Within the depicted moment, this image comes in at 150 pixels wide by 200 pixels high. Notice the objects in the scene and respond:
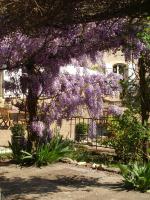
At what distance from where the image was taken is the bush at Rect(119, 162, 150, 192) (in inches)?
368

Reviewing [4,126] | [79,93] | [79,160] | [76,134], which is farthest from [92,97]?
[4,126]

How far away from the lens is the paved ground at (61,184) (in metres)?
8.98

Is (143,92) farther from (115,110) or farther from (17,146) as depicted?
(17,146)

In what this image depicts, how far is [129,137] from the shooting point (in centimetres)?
1070

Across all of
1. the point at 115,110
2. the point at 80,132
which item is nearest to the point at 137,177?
the point at 115,110

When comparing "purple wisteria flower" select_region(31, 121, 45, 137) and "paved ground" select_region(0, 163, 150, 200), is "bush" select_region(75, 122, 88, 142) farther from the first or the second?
"paved ground" select_region(0, 163, 150, 200)

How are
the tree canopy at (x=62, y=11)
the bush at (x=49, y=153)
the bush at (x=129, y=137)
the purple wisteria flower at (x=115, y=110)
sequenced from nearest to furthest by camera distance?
the tree canopy at (x=62, y=11) < the bush at (x=129, y=137) < the bush at (x=49, y=153) < the purple wisteria flower at (x=115, y=110)

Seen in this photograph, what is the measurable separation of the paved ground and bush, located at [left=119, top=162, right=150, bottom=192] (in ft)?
0.59

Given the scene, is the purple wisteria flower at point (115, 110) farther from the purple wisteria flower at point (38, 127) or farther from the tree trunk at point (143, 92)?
the tree trunk at point (143, 92)

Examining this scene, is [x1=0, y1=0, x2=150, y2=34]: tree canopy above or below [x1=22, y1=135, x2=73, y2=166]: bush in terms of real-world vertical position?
above

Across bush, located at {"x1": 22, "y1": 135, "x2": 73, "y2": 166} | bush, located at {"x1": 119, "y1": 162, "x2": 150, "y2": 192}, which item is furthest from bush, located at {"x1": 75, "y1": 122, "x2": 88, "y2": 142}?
bush, located at {"x1": 119, "y1": 162, "x2": 150, "y2": 192}

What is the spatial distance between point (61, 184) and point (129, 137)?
1764mm

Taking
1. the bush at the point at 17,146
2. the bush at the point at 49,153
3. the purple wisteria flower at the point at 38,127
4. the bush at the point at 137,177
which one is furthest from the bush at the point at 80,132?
the bush at the point at 137,177

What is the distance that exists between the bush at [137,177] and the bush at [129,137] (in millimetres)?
897
